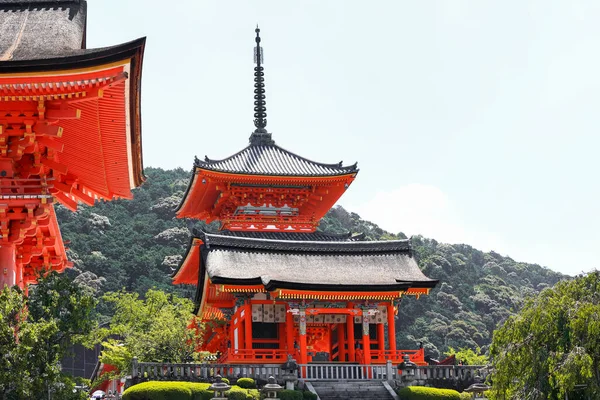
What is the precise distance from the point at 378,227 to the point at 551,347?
97.8 m

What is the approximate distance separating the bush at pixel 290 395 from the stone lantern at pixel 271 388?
1.09 feet

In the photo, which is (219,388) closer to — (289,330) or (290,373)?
(290,373)

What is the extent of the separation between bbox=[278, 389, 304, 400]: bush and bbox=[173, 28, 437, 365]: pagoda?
12.5 feet

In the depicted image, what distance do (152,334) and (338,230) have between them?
75.0 metres

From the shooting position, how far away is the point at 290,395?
90.2 ft

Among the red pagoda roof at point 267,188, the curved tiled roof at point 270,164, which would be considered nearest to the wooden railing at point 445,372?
the red pagoda roof at point 267,188

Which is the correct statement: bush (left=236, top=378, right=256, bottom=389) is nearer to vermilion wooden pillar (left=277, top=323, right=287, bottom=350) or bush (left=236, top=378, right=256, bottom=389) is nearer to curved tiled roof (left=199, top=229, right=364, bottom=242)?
vermilion wooden pillar (left=277, top=323, right=287, bottom=350)

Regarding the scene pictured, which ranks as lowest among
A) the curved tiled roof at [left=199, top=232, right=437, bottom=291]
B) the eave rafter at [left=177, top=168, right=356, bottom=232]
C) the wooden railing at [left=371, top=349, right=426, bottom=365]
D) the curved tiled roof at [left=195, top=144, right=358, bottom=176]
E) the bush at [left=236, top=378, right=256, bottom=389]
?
the bush at [left=236, top=378, right=256, bottom=389]

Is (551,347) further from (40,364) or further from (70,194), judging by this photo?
(70,194)

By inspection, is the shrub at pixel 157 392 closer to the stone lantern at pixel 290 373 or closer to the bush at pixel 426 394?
the stone lantern at pixel 290 373

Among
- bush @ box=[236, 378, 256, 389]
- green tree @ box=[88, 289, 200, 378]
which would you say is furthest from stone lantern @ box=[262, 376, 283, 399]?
green tree @ box=[88, 289, 200, 378]

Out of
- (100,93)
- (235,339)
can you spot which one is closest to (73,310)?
(100,93)

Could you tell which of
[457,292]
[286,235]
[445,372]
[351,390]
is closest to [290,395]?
[351,390]

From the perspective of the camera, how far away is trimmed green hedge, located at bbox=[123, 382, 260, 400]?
84.1 ft
